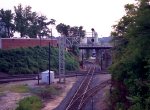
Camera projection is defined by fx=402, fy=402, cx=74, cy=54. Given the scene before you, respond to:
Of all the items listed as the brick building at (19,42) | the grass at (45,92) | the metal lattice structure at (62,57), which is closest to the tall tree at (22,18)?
the brick building at (19,42)

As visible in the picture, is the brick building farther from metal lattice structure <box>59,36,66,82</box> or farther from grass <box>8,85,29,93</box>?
grass <box>8,85,29,93</box>

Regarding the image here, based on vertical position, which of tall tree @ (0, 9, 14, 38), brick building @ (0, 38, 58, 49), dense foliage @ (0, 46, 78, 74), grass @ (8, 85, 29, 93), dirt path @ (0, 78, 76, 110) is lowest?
dirt path @ (0, 78, 76, 110)

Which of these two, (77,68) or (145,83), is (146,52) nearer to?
(145,83)

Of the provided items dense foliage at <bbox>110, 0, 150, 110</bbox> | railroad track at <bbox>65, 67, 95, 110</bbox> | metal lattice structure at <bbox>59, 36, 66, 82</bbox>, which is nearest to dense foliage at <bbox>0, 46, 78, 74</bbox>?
metal lattice structure at <bbox>59, 36, 66, 82</bbox>

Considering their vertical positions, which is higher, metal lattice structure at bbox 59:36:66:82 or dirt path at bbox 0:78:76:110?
metal lattice structure at bbox 59:36:66:82

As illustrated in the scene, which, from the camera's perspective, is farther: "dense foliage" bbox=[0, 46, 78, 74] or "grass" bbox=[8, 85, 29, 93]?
"dense foliage" bbox=[0, 46, 78, 74]

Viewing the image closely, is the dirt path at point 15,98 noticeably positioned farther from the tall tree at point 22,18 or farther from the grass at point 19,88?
the tall tree at point 22,18

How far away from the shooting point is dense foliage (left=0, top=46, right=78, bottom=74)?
6119 cm

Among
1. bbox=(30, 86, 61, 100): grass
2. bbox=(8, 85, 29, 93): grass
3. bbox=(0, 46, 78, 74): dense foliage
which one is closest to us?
bbox=(30, 86, 61, 100): grass

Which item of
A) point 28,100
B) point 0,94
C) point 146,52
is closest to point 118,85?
point 146,52

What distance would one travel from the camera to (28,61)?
2589 inches

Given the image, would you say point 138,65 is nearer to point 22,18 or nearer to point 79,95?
point 79,95

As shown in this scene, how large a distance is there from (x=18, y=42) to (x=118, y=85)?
4632cm

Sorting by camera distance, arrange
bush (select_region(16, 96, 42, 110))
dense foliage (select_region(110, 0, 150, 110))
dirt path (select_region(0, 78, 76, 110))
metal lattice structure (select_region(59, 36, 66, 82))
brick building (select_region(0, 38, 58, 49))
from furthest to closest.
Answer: brick building (select_region(0, 38, 58, 49)) → metal lattice structure (select_region(59, 36, 66, 82)) → dirt path (select_region(0, 78, 76, 110)) → bush (select_region(16, 96, 42, 110)) → dense foliage (select_region(110, 0, 150, 110))
